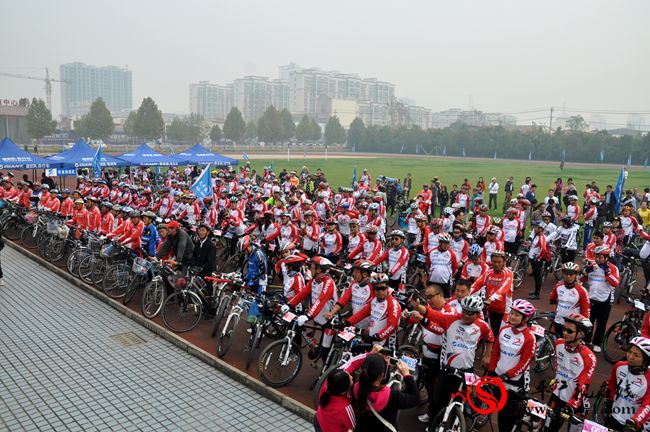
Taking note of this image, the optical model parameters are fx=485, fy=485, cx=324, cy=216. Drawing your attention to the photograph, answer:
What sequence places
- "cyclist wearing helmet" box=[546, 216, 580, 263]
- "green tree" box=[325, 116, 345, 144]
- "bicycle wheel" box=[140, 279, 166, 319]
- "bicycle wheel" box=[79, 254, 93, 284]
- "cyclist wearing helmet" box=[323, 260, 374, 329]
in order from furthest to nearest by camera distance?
"green tree" box=[325, 116, 345, 144]
"cyclist wearing helmet" box=[546, 216, 580, 263]
"bicycle wheel" box=[79, 254, 93, 284]
"bicycle wheel" box=[140, 279, 166, 319]
"cyclist wearing helmet" box=[323, 260, 374, 329]

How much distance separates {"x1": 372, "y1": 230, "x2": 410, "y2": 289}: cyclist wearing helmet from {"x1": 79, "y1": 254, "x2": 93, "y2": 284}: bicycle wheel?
280 inches

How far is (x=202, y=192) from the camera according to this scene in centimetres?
1592

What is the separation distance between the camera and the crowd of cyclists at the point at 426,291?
15.1 feet

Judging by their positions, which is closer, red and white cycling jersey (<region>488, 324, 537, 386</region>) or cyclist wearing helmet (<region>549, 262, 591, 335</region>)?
red and white cycling jersey (<region>488, 324, 537, 386</region>)

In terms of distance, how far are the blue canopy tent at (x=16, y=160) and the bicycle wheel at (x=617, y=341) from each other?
21763 mm

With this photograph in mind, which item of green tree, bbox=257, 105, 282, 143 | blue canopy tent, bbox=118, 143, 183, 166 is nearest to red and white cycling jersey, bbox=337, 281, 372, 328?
blue canopy tent, bbox=118, 143, 183, 166

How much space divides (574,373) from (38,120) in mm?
80775

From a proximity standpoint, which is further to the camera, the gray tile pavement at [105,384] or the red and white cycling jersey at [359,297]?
the red and white cycling jersey at [359,297]

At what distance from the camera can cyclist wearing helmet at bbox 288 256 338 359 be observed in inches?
277

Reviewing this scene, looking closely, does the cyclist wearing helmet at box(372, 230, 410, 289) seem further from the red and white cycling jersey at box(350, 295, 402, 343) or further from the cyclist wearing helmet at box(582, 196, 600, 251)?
the cyclist wearing helmet at box(582, 196, 600, 251)

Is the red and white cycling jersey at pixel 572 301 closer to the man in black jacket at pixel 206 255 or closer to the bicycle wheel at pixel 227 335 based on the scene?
the bicycle wheel at pixel 227 335

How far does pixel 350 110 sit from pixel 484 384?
174 metres

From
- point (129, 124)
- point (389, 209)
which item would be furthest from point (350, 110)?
point (389, 209)

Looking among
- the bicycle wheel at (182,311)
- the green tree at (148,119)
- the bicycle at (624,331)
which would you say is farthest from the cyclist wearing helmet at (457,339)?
the green tree at (148,119)
